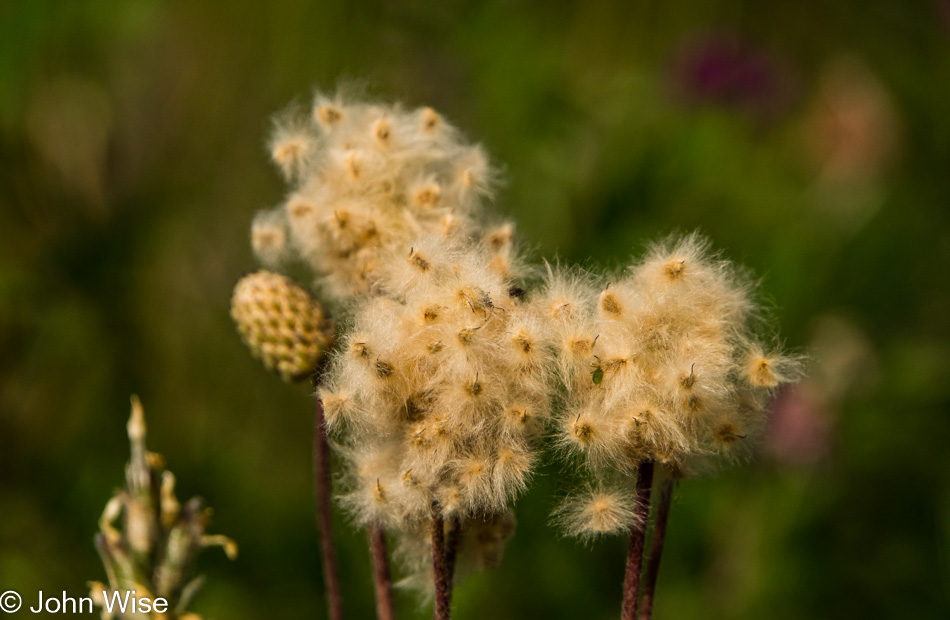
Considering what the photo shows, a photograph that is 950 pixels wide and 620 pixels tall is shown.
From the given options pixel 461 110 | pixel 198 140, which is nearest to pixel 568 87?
pixel 461 110

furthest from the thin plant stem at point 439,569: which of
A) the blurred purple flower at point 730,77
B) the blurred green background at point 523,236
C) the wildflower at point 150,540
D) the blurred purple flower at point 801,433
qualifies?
the blurred purple flower at point 730,77

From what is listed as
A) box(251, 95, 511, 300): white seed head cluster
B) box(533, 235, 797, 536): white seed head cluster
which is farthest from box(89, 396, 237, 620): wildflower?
box(533, 235, 797, 536): white seed head cluster

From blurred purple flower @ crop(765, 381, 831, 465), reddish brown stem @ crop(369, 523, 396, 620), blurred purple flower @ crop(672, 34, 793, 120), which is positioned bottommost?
reddish brown stem @ crop(369, 523, 396, 620)

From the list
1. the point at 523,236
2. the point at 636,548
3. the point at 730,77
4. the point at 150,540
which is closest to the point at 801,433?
the point at 523,236

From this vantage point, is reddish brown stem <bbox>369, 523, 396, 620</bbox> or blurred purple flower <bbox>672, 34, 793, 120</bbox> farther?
blurred purple flower <bbox>672, 34, 793, 120</bbox>

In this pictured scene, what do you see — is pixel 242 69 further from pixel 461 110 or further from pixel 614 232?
pixel 614 232

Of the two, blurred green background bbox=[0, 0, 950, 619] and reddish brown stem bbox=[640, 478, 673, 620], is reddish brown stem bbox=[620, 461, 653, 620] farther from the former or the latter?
blurred green background bbox=[0, 0, 950, 619]
